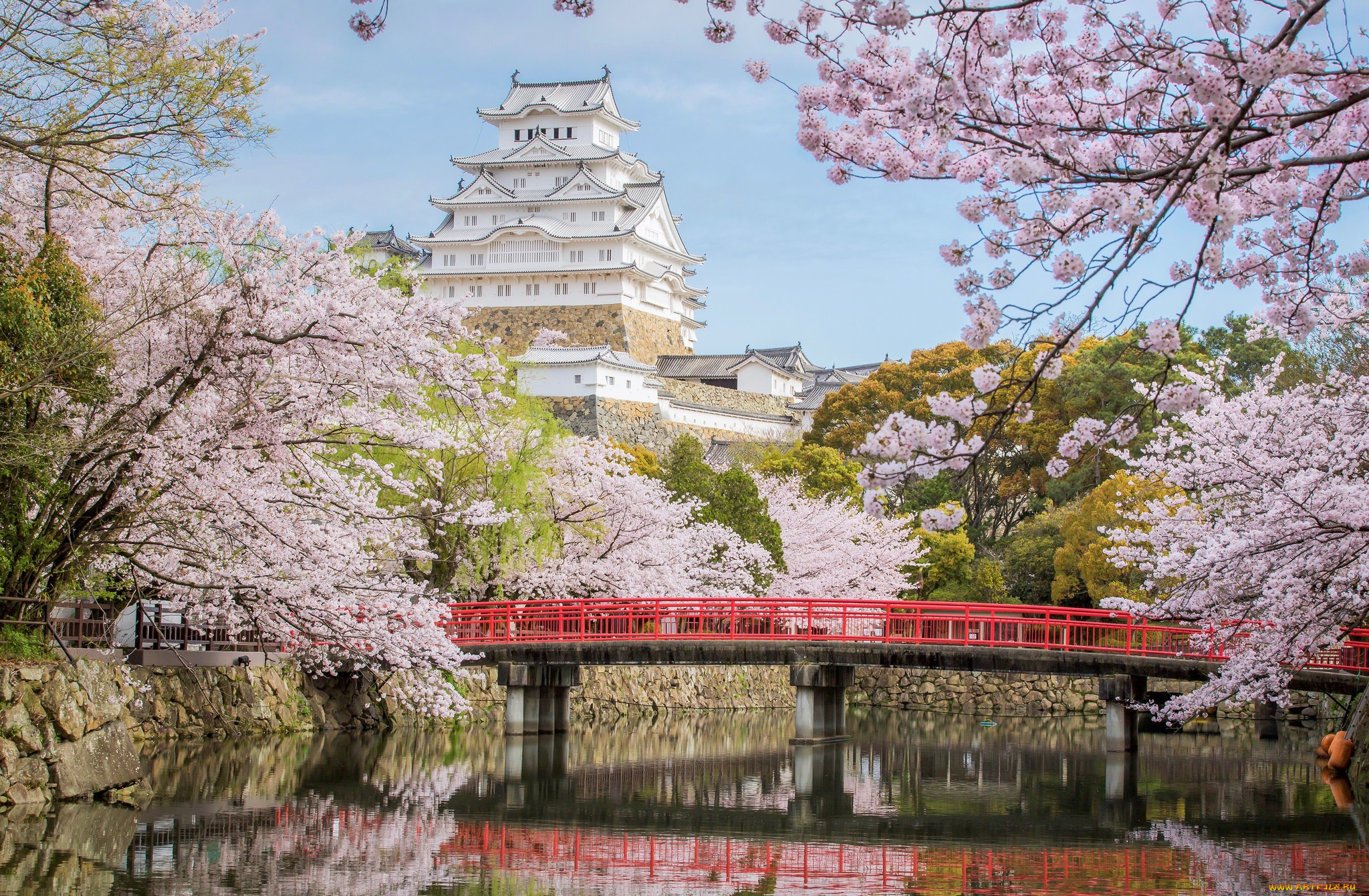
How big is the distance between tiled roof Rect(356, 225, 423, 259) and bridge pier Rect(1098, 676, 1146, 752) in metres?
39.9

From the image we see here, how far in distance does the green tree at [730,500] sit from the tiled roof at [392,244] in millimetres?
29946

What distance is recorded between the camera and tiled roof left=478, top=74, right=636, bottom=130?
59000 mm

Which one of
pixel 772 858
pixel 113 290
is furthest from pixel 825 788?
pixel 113 290

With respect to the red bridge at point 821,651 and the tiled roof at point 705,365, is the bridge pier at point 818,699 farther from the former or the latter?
the tiled roof at point 705,365

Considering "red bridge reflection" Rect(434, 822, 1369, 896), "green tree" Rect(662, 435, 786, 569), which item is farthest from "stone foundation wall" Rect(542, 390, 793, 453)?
"red bridge reflection" Rect(434, 822, 1369, 896)

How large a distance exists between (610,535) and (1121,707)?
9652mm

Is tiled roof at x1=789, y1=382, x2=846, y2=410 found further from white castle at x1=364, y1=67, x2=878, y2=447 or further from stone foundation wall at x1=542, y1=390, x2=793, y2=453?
stone foundation wall at x1=542, y1=390, x2=793, y2=453

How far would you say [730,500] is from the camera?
29172 millimetres

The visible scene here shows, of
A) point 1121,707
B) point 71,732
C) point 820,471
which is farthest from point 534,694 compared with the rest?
point 820,471

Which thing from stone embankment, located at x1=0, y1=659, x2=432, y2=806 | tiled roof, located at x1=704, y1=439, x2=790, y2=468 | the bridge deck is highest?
tiled roof, located at x1=704, y1=439, x2=790, y2=468

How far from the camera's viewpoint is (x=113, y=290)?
13602 millimetres

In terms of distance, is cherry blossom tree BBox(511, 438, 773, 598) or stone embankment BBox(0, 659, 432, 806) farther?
cherry blossom tree BBox(511, 438, 773, 598)

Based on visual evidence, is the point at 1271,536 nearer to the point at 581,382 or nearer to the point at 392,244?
the point at 581,382

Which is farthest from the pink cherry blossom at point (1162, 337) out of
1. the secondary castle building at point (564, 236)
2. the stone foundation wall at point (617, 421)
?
the secondary castle building at point (564, 236)
